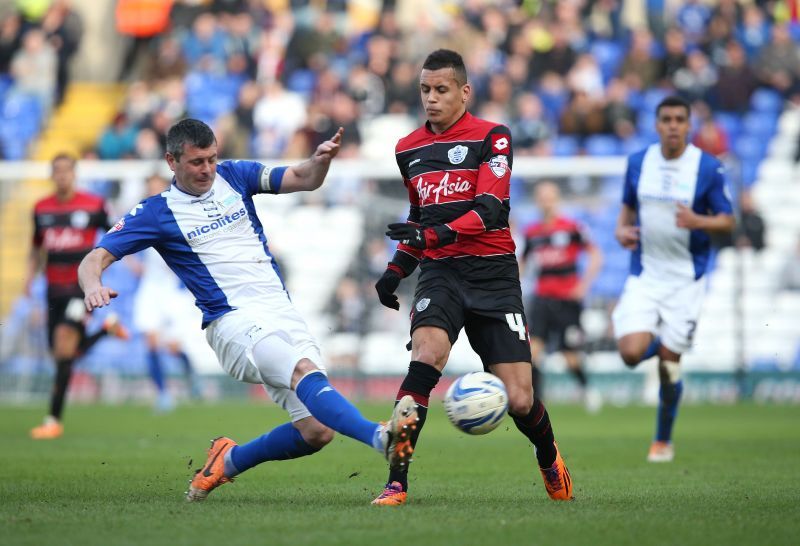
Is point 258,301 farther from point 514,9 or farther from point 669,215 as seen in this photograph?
point 514,9

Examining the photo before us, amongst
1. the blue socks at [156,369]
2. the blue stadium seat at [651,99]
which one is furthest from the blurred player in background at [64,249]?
the blue stadium seat at [651,99]

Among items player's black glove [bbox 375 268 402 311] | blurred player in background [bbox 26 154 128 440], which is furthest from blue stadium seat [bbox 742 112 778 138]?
player's black glove [bbox 375 268 402 311]

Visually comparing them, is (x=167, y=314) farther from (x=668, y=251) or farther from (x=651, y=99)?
(x=668, y=251)

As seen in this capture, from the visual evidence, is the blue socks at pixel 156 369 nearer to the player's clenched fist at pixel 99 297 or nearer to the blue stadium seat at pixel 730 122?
the blue stadium seat at pixel 730 122

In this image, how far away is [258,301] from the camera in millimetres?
7277

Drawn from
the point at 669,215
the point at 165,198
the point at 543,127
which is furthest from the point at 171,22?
the point at 165,198

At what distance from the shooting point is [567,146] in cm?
2189

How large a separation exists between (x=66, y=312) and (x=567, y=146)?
424 inches

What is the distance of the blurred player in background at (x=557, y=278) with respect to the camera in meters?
16.6

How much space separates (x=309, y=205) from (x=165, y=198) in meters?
12.5

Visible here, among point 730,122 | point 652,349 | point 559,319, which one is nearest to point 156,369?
point 559,319

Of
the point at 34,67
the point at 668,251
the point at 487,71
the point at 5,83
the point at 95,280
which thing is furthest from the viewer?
the point at 5,83

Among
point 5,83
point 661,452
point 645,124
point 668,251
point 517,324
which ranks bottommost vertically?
point 661,452

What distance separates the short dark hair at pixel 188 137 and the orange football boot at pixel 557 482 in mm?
2658
